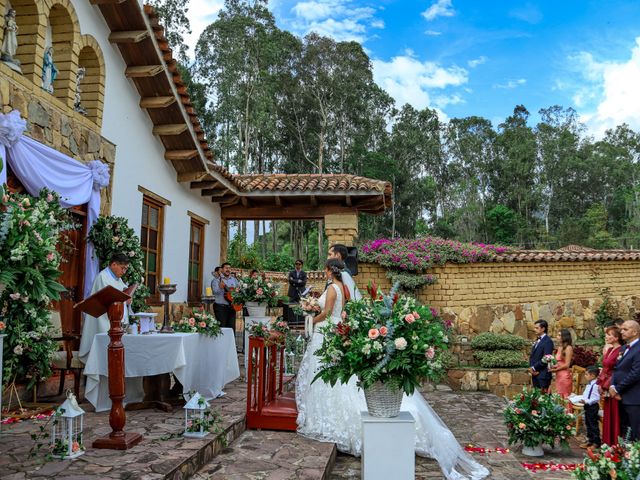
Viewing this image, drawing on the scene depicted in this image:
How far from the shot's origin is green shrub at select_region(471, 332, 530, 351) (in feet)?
39.8

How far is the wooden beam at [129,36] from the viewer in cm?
707

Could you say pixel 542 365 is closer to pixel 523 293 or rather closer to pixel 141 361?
pixel 141 361

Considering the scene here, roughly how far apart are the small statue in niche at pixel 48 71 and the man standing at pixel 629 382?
21.8ft

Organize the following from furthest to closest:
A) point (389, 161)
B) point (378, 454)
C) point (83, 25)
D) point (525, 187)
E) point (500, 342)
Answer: point (525, 187) → point (389, 161) → point (500, 342) → point (83, 25) → point (378, 454)

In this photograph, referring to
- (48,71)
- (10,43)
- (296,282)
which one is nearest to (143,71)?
(48,71)

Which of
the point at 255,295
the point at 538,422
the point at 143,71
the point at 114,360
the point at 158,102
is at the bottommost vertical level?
the point at 538,422

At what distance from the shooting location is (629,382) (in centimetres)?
507

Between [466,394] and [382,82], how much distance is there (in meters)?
25.8

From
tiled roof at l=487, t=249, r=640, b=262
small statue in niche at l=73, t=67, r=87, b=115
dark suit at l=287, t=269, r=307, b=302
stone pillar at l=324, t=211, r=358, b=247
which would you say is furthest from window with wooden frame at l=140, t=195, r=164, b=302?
tiled roof at l=487, t=249, r=640, b=262

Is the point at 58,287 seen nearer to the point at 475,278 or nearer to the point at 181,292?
the point at 181,292

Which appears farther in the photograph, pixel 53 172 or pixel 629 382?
pixel 53 172

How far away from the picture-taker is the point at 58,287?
4598 mm

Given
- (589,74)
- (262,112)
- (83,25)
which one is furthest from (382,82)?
(83,25)

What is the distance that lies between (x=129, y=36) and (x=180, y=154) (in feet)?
7.16
